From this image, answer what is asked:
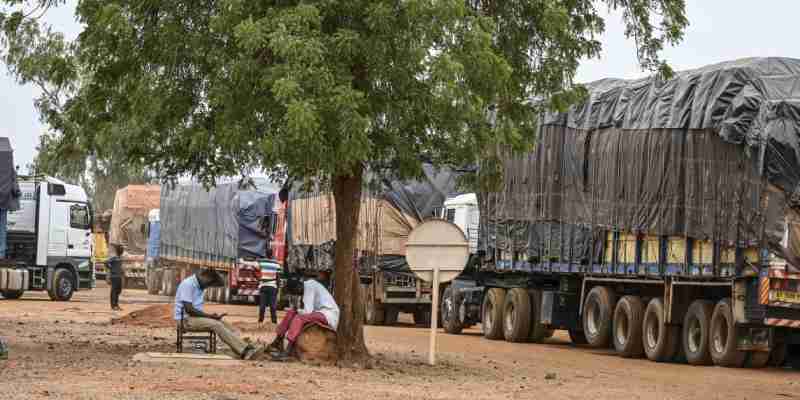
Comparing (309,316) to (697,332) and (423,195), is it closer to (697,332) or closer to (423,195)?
(697,332)

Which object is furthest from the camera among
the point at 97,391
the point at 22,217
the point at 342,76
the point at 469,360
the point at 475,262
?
the point at 22,217

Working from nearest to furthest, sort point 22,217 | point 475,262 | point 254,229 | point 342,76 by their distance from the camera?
1. point 342,76
2. point 475,262
3. point 22,217
4. point 254,229

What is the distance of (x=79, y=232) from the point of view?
42.8 meters

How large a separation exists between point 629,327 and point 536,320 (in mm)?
5238

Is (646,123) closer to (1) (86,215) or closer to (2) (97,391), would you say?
Answer: (2) (97,391)

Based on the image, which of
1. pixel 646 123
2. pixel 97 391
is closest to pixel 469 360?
pixel 646 123

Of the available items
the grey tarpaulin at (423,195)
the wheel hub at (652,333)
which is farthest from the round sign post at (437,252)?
the grey tarpaulin at (423,195)

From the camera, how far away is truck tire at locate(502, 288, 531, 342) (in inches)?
1206

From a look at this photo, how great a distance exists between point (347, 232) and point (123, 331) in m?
8.80

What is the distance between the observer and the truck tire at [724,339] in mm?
22375

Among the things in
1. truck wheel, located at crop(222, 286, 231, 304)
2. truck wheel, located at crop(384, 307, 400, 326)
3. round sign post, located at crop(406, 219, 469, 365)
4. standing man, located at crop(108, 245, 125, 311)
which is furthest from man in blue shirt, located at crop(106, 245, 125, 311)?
round sign post, located at crop(406, 219, 469, 365)

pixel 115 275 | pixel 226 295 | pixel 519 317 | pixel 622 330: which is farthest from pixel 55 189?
pixel 622 330

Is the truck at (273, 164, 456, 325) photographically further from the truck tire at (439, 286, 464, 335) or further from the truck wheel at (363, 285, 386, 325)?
the truck tire at (439, 286, 464, 335)

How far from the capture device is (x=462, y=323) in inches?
1329
